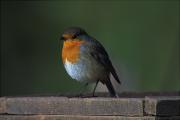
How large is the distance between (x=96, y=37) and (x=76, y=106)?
1183 cm

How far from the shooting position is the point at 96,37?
1823cm

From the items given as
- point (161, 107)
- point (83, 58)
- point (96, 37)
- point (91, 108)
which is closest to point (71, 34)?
point (83, 58)

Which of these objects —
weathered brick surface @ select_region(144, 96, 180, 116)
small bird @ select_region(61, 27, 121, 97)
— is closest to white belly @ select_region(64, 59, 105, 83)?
small bird @ select_region(61, 27, 121, 97)

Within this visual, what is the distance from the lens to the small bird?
7895 millimetres

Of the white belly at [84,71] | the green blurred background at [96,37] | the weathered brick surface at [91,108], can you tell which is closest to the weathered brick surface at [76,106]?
the weathered brick surface at [91,108]

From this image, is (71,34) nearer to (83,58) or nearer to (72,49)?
(72,49)

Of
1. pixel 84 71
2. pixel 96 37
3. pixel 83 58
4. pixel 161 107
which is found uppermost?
pixel 161 107

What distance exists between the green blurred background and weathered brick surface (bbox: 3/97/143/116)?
8.18 metres

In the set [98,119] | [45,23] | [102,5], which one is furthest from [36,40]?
[98,119]

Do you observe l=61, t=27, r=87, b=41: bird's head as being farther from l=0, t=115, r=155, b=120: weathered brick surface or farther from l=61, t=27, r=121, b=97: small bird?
l=0, t=115, r=155, b=120: weathered brick surface

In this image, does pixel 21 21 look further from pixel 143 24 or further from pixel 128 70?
pixel 128 70

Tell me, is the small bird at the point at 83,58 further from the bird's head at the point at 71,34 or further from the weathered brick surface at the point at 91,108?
the weathered brick surface at the point at 91,108

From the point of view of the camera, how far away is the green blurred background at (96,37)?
16547 millimetres

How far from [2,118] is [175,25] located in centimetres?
1139
